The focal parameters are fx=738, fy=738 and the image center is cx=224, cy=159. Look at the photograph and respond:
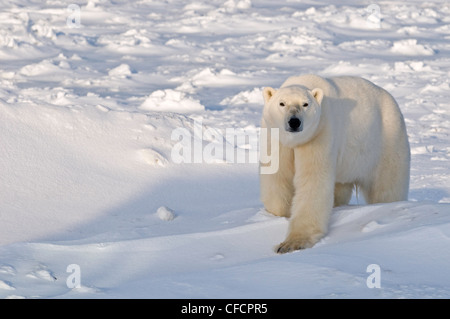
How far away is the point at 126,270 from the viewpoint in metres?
2.98

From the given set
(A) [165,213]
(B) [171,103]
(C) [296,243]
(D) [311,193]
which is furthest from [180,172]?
(B) [171,103]

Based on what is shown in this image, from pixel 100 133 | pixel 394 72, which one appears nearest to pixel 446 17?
pixel 394 72

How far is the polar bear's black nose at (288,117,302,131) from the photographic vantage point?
313 cm

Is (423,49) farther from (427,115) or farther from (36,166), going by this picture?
(36,166)

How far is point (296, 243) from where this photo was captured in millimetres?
3166

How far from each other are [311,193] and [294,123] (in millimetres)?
382

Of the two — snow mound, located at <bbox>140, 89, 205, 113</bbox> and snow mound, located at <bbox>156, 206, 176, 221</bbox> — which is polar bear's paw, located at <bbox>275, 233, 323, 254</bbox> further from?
snow mound, located at <bbox>140, 89, 205, 113</bbox>

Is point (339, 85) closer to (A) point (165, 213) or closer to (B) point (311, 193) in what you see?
(B) point (311, 193)

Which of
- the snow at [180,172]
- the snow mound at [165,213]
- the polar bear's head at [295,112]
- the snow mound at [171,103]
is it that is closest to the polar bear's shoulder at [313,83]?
the polar bear's head at [295,112]

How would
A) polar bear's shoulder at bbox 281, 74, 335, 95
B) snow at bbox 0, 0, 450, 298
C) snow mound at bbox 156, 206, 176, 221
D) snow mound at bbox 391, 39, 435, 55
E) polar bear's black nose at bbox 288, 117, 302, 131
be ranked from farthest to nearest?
snow mound at bbox 391, 39, 435, 55, snow mound at bbox 156, 206, 176, 221, polar bear's shoulder at bbox 281, 74, 335, 95, polar bear's black nose at bbox 288, 117, 302, 131, snow at bbox 0, 0, 450, 298

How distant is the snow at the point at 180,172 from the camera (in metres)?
2.50

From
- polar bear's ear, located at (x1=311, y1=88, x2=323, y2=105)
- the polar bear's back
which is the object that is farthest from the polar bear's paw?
the polar bear's back

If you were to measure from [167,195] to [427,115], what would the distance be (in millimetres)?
4019

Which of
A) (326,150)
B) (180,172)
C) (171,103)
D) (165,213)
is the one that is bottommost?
(165,213)
